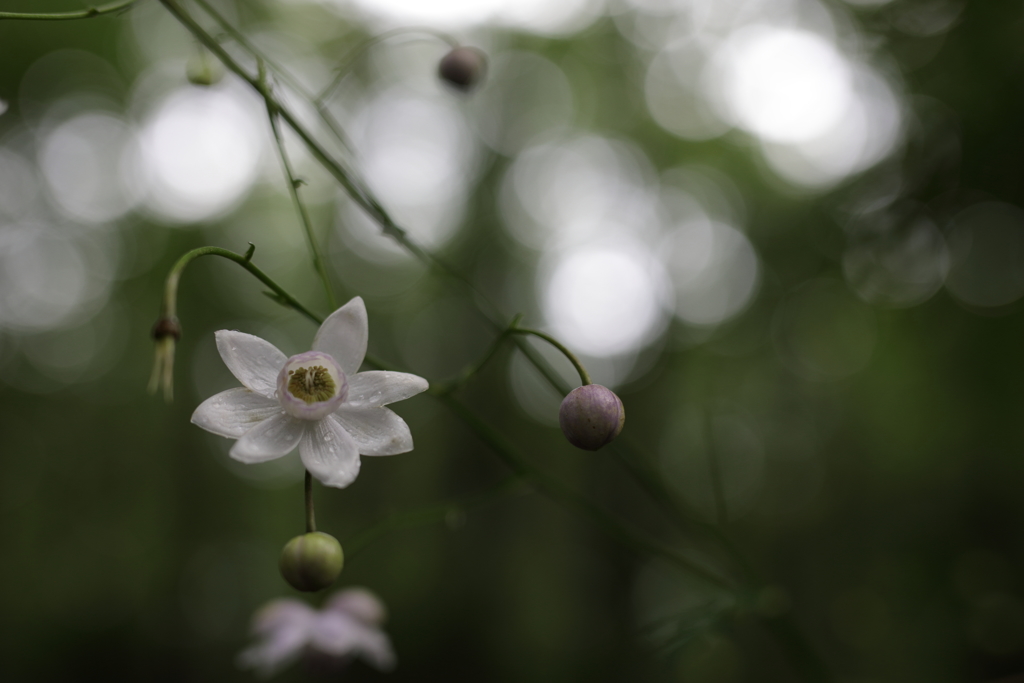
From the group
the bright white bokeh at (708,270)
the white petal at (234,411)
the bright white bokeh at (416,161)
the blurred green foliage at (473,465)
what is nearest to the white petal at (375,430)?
the white petal at (234,411)

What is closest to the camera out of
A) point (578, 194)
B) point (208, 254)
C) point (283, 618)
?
point (208, 254)

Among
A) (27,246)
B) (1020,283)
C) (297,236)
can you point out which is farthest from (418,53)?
(1020,283)

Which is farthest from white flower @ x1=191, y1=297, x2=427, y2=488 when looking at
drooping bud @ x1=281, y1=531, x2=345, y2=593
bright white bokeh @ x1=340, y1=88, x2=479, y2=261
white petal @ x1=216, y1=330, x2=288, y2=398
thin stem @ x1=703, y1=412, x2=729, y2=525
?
bright white bokeh @ x1=340, y1=88, x2=479, y2=261

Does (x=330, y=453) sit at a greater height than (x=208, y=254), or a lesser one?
lesser

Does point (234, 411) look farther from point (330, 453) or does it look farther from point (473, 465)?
point (473, 465)

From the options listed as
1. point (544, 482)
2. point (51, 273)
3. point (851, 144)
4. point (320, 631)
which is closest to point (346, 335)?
point (544, 482)

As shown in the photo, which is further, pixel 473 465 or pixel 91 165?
pixel 473 465

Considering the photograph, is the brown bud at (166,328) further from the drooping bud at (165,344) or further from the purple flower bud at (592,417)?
the purple flower bud at (592,417)
